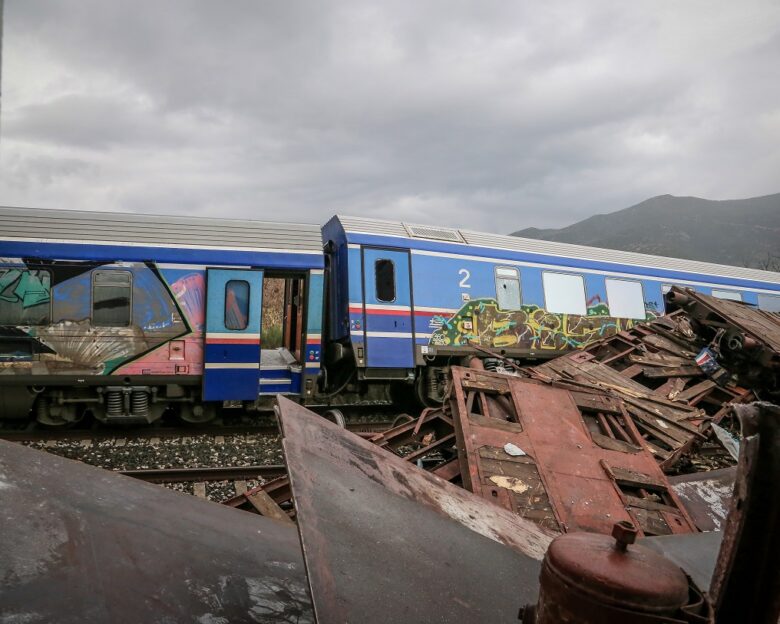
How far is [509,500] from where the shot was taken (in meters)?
4.39

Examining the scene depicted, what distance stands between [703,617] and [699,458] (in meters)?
7.23

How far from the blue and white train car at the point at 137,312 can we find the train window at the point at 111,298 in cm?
2

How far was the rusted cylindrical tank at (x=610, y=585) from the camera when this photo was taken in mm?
1597

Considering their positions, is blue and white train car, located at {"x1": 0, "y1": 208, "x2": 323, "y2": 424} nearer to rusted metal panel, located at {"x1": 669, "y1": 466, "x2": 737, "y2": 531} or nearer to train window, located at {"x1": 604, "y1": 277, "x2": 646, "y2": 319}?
rusted metal panel, located at {"x1": 669, "y1": 466, "x2": 737, "y2": 531}

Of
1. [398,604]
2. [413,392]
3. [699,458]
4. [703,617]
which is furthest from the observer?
[413,392]

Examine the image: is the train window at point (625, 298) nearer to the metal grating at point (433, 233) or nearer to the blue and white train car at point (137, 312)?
the metal grating at point (433, 233)

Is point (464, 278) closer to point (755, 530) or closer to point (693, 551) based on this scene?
point (693, 551)

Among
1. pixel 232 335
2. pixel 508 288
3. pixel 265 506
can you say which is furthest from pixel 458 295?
pixel 265 506

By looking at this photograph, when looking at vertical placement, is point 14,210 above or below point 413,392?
above

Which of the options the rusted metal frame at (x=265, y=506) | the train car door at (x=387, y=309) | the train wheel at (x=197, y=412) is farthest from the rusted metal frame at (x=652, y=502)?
the train wheel at (x=197, y=412)

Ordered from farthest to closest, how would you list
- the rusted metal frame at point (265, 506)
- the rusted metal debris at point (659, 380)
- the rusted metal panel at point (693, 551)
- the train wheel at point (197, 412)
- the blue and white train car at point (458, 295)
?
the blue and white train car at point (458, 295) < the train wheel at point (197, 412) < the rusted metal debris at point (659, 380) < the rusted metal frame at point (265, 506) < the rusted metal panel at point (693, 551)

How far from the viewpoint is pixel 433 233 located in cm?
1223

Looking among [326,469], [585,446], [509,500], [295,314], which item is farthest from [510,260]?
[326,469]

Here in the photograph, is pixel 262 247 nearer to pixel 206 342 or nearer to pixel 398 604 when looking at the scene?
pixel 206 342
